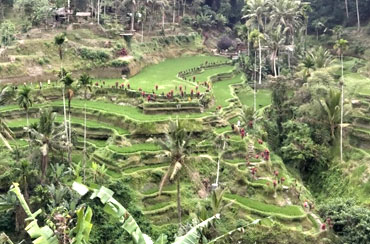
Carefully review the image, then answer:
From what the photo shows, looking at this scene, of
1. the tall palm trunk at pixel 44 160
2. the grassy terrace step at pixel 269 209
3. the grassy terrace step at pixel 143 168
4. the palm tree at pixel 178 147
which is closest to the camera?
the palm tree at pixel 178 147

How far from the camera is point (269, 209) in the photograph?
97.3 ft

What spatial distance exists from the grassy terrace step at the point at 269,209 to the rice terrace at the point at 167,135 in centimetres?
14

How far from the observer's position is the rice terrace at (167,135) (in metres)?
26.3

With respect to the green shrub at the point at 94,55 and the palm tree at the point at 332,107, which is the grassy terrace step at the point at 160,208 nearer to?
the palm tree at the point at 332,107

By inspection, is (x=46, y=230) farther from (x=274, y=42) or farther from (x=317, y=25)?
(x=317, y=25)

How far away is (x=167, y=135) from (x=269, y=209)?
9588mm

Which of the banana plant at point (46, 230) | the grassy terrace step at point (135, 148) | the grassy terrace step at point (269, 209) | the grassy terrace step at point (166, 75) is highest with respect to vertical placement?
the grassy terrace step at point (166, 75)

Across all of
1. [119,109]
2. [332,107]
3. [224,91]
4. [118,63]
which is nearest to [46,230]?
[119,109]

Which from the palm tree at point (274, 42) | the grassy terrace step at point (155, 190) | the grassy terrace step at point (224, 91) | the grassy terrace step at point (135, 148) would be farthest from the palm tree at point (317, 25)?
the grassy terrace step at point (155, 190)

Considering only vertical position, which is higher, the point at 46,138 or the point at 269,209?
the point at 46,138

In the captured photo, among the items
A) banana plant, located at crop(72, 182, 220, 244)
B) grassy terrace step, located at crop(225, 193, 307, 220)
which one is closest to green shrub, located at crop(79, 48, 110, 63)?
grassy terrace step, located at crop(225, 193, 307, 220)

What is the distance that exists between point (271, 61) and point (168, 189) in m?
33.0

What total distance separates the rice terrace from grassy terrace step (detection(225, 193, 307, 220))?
14 centimetres

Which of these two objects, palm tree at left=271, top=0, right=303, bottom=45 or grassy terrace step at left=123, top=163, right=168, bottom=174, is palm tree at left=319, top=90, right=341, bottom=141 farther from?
palm tree at left=271, top=0, right=303, bottom=45
